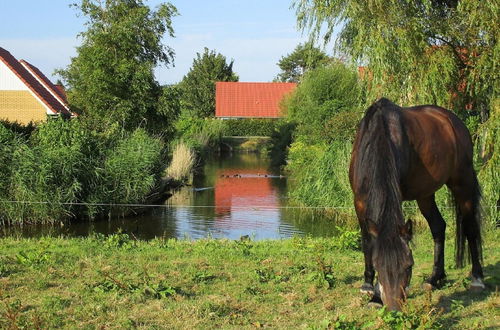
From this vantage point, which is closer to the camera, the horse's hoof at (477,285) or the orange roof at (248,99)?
the horse's hoof at (477,285)

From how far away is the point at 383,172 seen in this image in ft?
15.0

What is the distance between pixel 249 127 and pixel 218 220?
114 ft

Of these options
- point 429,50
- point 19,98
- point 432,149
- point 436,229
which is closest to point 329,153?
point 429,50

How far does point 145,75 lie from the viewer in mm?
23422

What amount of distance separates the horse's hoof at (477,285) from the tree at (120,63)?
17.9m

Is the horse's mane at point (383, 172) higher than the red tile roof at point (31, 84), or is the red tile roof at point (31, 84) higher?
the red tile roof at point (31, 84)

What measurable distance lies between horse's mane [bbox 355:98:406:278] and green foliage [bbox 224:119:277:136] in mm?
42762

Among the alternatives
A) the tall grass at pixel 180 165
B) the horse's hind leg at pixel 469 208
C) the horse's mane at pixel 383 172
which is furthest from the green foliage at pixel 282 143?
the horse's mane at pixel 383 172

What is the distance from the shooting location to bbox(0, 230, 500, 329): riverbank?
4.46 m

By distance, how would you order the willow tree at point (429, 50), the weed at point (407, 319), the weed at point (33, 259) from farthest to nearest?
the willow tree at point (429, 50), the weed at point (33, 259), the weed at point (407, 319)

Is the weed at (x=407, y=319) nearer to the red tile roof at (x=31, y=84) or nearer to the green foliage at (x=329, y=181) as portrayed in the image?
the green foliage at (x=329, y=181)

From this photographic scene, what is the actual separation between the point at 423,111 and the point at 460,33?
4.86 metres

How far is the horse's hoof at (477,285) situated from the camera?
220 inches

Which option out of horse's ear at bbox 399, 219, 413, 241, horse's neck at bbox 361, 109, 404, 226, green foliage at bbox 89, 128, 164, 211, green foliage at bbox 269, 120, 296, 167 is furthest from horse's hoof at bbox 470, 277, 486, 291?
green foliage at bbox 269, 120, 296, 167
